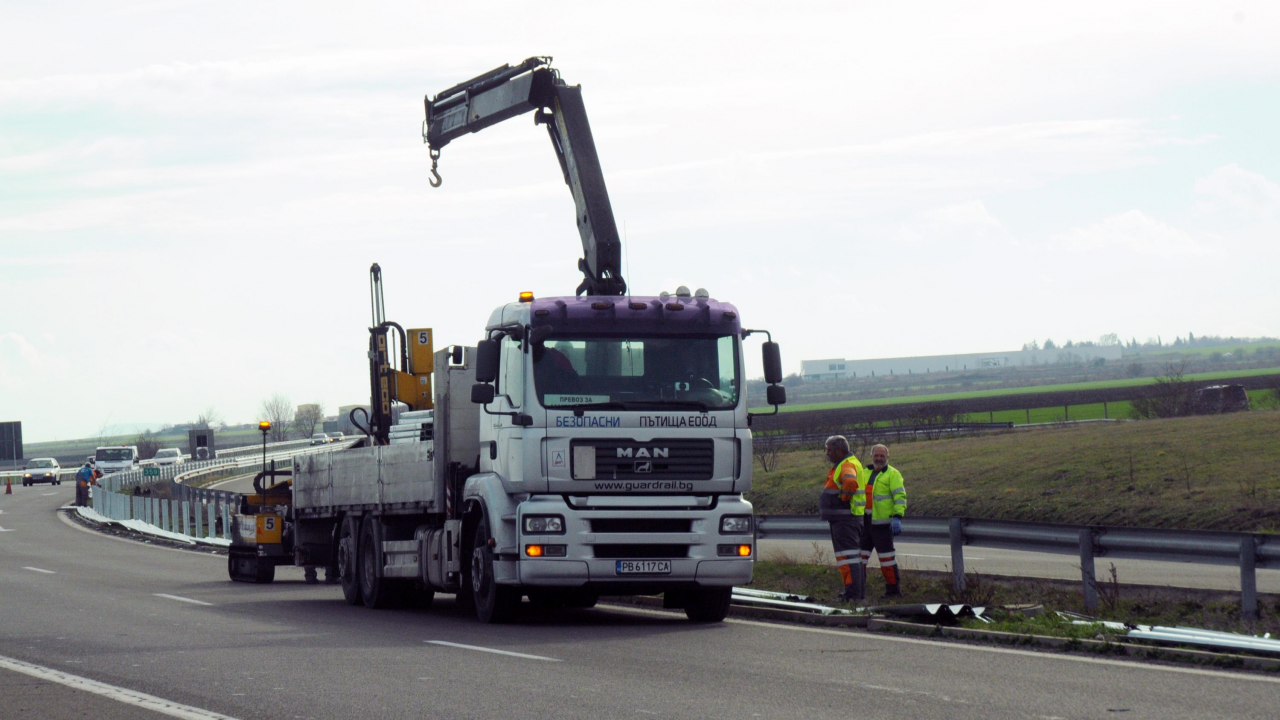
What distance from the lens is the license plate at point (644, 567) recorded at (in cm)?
1373

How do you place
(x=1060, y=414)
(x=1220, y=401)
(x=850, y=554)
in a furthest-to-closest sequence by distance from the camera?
1. (x=1060, y=414)
2. (x=1220, y=401)
3. (x=850, y=554)

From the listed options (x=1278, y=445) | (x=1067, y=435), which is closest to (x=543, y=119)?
(x=1278, y=445)

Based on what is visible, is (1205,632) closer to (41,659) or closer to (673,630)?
(673,630)

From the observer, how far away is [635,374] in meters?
13.9

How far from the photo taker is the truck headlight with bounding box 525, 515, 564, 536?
13664 mm

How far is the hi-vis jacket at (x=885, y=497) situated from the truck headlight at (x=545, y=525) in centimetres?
359

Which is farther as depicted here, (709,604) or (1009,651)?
(709,604)

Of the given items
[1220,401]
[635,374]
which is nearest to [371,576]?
[635,374]

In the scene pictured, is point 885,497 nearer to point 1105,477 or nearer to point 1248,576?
point 1248,576

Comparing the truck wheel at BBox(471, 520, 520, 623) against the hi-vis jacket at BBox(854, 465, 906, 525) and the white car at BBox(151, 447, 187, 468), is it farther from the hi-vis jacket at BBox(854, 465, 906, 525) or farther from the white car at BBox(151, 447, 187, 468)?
the white car at BBox(151, 447, 187, 468)

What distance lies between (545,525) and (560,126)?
5629 millimetres

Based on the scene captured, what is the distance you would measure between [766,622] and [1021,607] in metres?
2.55

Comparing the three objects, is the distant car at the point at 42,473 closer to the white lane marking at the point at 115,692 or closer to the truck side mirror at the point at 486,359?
the truck side mirror at the point at 486,359

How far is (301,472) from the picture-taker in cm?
2077
